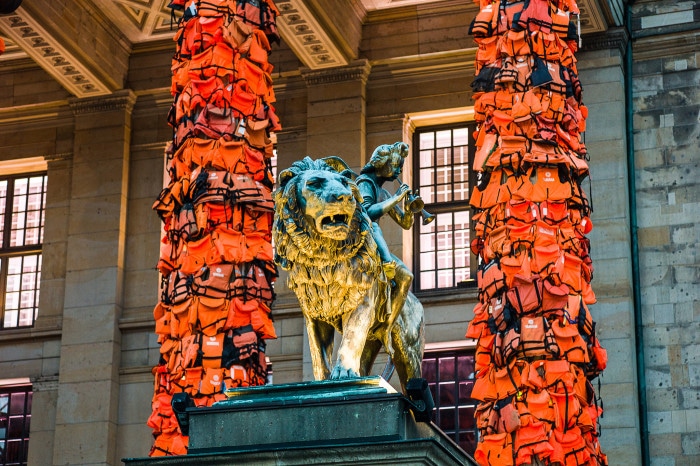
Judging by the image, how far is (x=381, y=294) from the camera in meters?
13.1

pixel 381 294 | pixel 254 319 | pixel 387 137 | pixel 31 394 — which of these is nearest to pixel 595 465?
pixel 254 319

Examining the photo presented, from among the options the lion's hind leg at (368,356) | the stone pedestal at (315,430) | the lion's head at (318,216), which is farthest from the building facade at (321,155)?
the stone pedestal at (315,430)

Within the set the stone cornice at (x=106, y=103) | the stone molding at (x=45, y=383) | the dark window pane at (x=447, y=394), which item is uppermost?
the stone cornice at (x=106, y=103)

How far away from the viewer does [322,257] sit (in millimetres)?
12648

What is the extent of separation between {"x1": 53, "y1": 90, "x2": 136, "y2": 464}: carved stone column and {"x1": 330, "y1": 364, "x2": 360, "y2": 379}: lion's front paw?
689 inches

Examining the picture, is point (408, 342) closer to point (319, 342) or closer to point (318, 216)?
point (319, 342)

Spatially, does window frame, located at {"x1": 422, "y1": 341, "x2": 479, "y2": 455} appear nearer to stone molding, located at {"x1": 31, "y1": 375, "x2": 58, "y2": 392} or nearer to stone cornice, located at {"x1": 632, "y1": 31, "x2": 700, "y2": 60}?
stone cornice, located at {"x1": 632, "y1": 31, "x2": 700, "y2": 60}

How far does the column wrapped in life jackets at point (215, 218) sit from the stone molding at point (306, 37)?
254 inches

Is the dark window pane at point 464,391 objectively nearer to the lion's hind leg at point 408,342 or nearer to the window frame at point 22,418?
the window frame at point 22,418

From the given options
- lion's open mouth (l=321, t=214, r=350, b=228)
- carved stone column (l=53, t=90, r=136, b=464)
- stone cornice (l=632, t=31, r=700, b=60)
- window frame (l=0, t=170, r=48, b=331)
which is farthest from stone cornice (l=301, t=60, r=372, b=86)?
lion's open mouth (l=321, t=214, r=350, b=228)

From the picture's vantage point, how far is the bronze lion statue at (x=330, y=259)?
1236cm

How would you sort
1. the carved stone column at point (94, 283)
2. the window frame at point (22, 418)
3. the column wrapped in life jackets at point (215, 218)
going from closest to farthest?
1. the column wrapped in life jackets at point (215, 218)
2. the carved stone column at point (94, 283)
3. the window frame at point (22, 418)

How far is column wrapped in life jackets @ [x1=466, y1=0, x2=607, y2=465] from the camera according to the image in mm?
18859

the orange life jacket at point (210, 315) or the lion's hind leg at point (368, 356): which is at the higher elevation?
the orange life jacket at point (210, 315)
